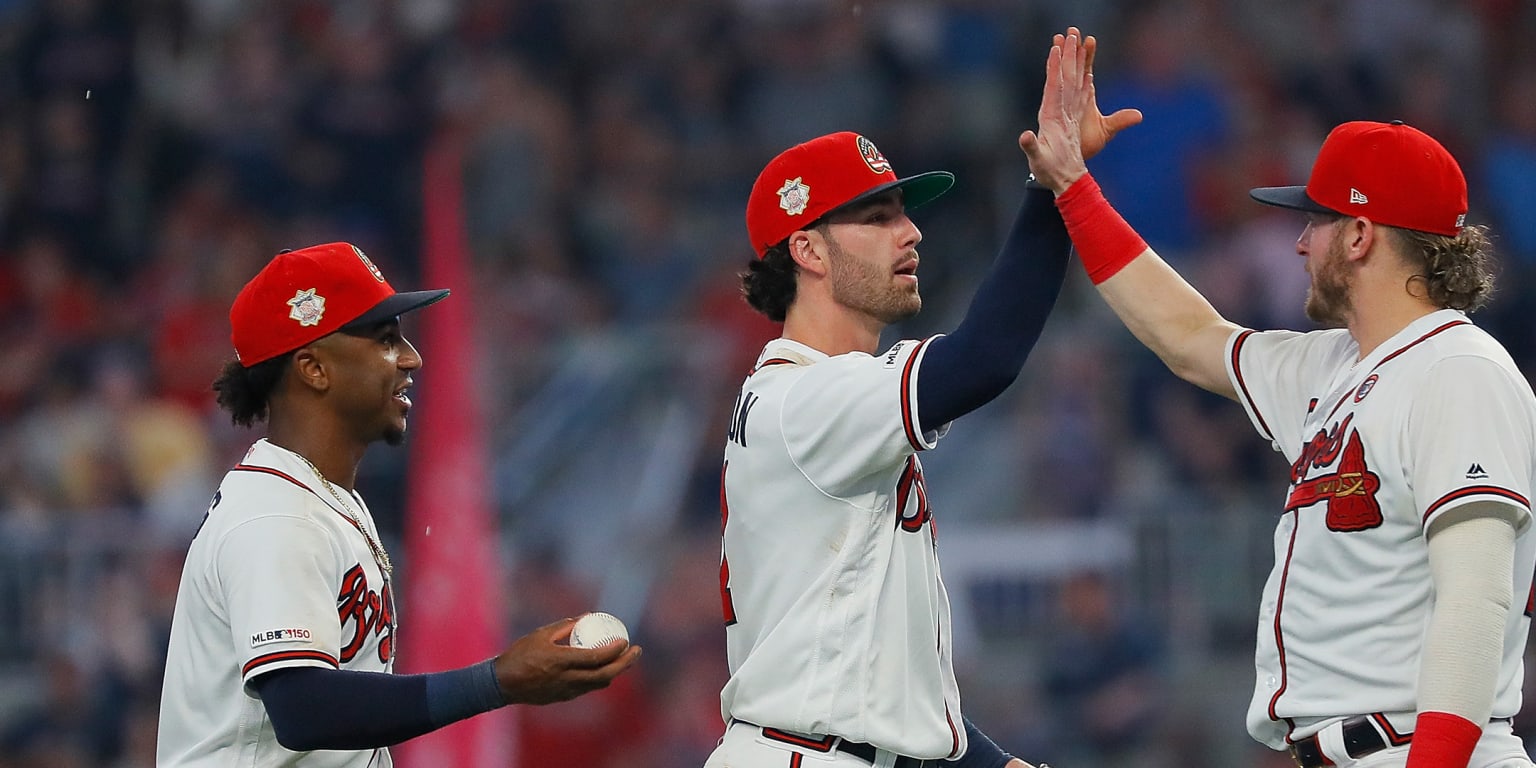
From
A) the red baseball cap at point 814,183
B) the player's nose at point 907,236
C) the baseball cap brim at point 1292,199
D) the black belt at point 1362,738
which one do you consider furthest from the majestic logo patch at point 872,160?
the black belt at point 1362,738

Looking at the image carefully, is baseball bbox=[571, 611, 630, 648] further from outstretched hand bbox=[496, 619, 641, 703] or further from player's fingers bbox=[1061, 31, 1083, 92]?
player's fingers bbox=[1061, 31, 1083, 92]

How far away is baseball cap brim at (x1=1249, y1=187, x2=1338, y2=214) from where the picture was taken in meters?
3.91

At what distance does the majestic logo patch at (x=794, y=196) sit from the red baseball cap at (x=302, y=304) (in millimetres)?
851

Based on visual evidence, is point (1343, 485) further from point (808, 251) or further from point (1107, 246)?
point (808, 251)

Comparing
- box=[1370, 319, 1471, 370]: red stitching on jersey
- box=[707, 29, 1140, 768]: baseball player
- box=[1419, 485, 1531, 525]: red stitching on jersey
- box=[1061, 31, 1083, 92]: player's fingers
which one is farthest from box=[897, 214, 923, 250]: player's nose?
box=[1419, 485, 1531, 525]: red stitching on jersey

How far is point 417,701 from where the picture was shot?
137 inches

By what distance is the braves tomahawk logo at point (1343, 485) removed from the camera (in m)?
3.60

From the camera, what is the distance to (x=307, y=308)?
13.0 feet

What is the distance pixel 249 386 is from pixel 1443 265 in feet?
8.40

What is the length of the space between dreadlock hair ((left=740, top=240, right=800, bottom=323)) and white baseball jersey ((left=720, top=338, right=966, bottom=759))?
272mm

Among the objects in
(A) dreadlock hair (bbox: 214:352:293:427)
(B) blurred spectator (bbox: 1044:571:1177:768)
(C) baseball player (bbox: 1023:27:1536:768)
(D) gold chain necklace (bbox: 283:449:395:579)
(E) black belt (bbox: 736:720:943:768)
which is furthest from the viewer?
(B) blurred spectator (bbox: 1044:571:1177:768)

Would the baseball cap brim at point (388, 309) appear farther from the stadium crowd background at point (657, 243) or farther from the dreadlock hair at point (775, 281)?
the stadium crowd background at point (657, 243)

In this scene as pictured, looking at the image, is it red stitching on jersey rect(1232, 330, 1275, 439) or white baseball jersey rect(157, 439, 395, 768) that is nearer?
white baseball jersey rect(157, 439, 395, 768)

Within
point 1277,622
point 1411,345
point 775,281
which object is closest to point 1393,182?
point 1411,345
